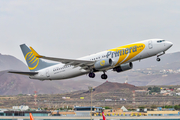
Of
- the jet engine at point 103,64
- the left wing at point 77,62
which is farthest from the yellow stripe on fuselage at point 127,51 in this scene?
the left wing at point 77,62

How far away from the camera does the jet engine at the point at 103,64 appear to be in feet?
178

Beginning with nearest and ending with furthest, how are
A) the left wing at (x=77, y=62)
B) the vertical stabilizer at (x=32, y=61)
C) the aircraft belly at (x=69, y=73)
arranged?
the left wing at (x=77, y=62)
the aircraft belly at (x=69, y=73)
the vertical stabilizer at (x=32, y=61)

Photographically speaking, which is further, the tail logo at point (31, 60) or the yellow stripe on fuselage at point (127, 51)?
the tail logo at point (31, 60)

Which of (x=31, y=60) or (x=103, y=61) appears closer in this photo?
(x=103, y=61)

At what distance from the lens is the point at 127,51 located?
53312 millimetres

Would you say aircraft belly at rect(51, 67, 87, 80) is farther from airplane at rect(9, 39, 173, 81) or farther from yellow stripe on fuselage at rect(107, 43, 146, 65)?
yellow stripe on fuselage at rect(107, 43, 146, 65)

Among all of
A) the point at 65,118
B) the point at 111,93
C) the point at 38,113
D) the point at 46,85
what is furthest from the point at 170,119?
the point at 111,93

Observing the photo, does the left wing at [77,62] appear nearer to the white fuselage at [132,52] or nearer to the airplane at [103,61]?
the airplane at [103,61]

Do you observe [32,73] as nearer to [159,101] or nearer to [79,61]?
[79,61]

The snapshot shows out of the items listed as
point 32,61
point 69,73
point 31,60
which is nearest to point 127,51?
point 69,73

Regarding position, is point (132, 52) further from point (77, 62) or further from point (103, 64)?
point (77, 62)

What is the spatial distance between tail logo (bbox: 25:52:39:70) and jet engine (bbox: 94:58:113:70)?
50.3ft

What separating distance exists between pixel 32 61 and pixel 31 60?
1.60 ft

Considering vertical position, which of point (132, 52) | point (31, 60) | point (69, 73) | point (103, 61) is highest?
point (31, 60)
